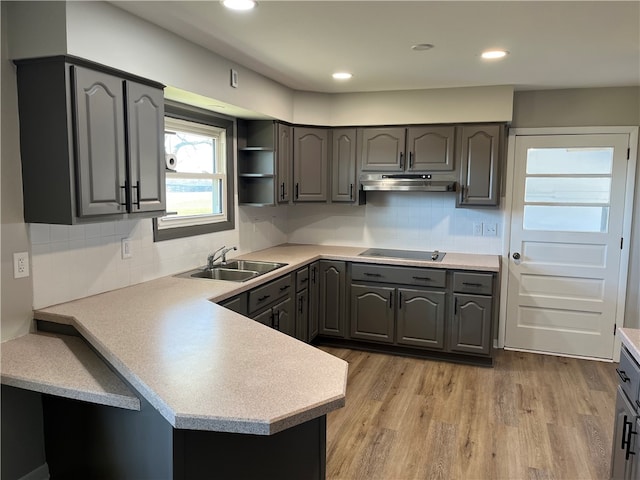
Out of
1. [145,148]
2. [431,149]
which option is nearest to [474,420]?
[431,149]

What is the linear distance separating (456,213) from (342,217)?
1.14 meters

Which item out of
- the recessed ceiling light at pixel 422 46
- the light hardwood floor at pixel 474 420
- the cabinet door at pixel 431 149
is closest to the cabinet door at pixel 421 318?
the light hardwood floor at pixel 474 420

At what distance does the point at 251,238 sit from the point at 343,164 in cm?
112

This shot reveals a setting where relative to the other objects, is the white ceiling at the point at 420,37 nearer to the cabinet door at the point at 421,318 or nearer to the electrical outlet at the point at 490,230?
the electrical outlet at the point at 490,230

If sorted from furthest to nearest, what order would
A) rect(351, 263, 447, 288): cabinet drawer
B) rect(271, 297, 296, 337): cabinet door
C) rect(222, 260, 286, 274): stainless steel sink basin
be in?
rect(351, 263, 447, 288): cabinet drawer
rect(222, 260, 286, 274): stainless steel sink basin
rect(271, 297, 296, 337): cabinet door

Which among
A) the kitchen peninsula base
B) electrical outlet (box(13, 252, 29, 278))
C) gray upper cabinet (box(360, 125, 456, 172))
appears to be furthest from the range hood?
electrical outlet (box(13, 252, 29, 278))

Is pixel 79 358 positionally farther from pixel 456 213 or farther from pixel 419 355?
pixel 456 213

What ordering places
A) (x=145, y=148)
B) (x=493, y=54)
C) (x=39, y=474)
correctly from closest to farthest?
(x=39, y=474), (x=145, y=148), (x=493, y=54)

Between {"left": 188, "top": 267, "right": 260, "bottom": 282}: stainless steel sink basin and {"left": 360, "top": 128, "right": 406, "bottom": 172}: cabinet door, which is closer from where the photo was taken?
{"left": 188, "top": 267, "right": 260, "bottom": 282}: stainless steel sink basin

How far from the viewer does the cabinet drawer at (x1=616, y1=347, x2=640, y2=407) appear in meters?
1.98

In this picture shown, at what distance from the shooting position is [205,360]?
173cm

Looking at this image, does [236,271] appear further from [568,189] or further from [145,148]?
[568,189]

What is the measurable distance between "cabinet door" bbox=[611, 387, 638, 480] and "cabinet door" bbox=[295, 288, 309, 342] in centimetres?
235

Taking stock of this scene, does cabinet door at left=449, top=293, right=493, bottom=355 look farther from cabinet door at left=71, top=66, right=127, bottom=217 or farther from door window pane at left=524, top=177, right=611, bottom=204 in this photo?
cabinet door at left=71, top=66, right=127, bottom=217
